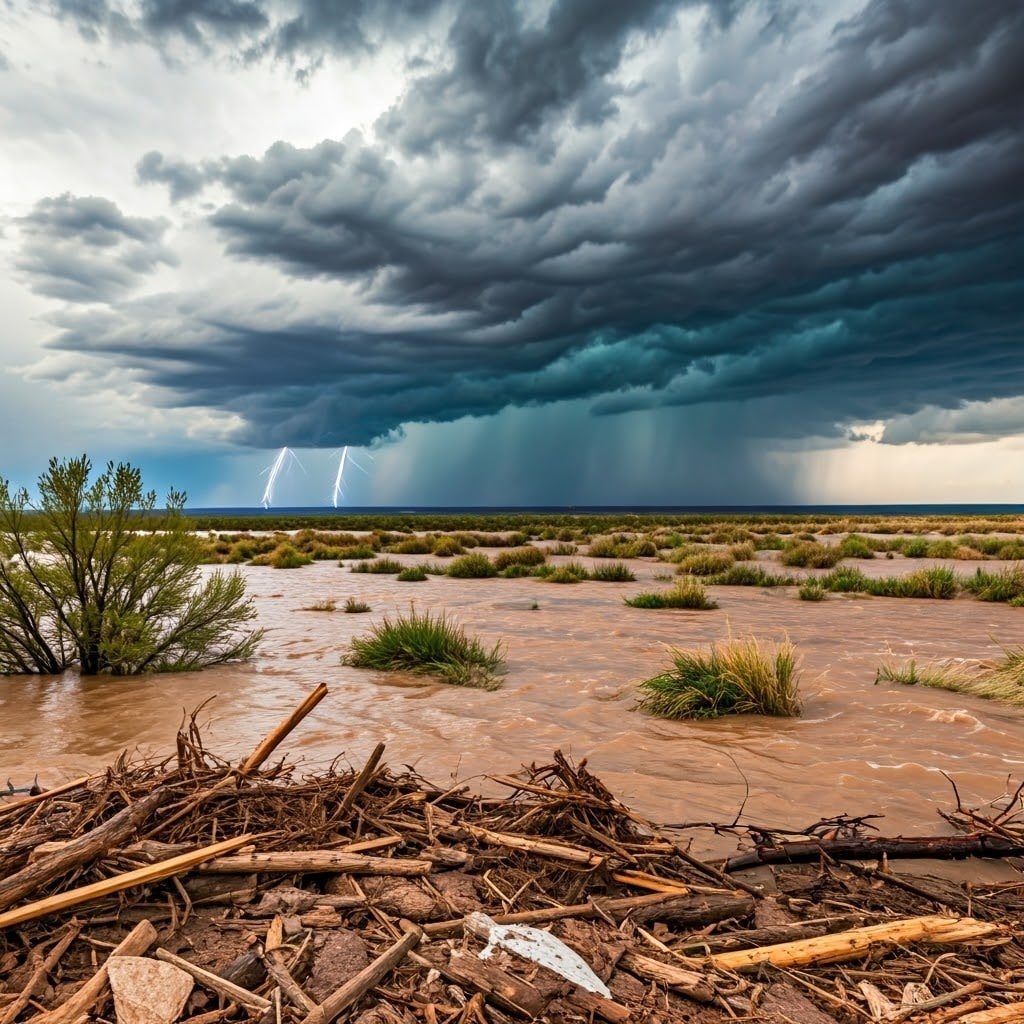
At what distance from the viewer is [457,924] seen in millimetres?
2725

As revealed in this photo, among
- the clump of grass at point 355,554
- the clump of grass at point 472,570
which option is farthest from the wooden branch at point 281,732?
the clump of grass at point 355,554

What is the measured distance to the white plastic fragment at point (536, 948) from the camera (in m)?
2.47

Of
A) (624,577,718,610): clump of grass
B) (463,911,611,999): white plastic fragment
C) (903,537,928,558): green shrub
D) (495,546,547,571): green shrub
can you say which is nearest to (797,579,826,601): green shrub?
(624,577,718,610): clump of grass

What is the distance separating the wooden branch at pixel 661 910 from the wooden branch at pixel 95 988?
1043 millimetres

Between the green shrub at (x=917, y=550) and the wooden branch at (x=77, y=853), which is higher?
the wooden branch at (x=77, y=853)

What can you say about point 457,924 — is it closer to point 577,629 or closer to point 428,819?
point 428,819

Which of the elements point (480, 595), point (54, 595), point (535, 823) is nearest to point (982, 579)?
point (480, 595)

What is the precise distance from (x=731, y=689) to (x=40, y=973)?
656 centimetres

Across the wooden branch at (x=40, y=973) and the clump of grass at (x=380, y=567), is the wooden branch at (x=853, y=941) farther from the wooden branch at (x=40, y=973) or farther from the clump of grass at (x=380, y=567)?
the clump of grass at (x=380, y=567)

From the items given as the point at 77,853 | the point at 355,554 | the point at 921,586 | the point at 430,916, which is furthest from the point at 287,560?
the point at 430,916

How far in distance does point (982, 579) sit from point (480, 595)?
39.0 ft

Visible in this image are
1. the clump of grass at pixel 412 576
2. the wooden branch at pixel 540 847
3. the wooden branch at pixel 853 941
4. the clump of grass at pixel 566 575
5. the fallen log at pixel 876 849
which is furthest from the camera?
the clump of grass at pixel 412 576

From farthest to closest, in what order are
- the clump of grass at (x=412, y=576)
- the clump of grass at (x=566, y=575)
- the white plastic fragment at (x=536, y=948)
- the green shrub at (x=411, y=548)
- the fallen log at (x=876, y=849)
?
the green shrub at (x=411, y=548)
the clump of grass at (x=412, y=576)
the clump of grass at (x=566, y=575)
the fallen log at (x=876, y=849)
the white plastic fragment at (x=536, y=948)

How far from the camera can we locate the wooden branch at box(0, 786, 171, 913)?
270 centimetres
